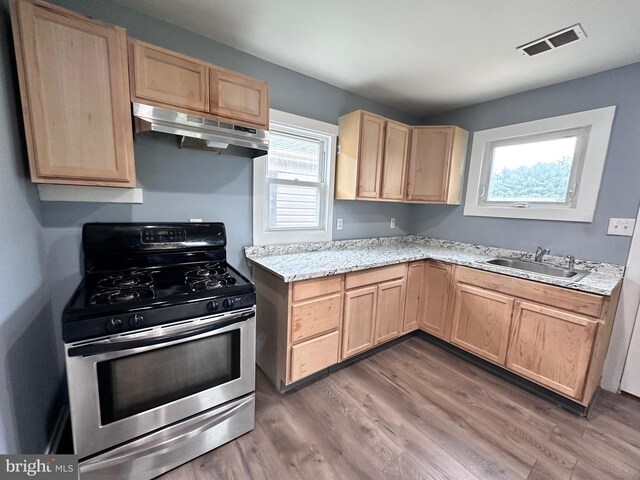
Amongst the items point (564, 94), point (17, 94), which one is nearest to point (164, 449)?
point (17, 94)

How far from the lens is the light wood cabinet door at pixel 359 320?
6.85 feet

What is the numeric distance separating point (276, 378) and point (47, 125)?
76.0 inches

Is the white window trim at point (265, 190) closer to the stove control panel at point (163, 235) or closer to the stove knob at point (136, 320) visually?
the stove control panel at point (163, 235)

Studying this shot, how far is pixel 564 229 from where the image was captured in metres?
2.25

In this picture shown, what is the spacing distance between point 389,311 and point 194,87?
2.21 meters

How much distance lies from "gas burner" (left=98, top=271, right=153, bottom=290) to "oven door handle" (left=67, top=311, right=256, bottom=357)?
1.06 ft

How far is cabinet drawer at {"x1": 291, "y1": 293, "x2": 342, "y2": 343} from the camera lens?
181 cm

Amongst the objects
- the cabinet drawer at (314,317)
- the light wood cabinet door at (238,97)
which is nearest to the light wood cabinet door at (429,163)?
the cabinet drawer at (314,317)

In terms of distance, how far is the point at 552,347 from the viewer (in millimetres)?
1873

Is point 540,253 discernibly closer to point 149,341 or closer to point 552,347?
point 552,347

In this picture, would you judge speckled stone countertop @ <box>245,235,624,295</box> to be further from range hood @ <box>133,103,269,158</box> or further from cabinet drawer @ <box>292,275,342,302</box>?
range hood @ <box>133,103,269,158</box>

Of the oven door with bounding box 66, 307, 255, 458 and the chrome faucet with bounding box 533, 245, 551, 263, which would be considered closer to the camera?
the oven door with bounding box 66, 307, 255, 458

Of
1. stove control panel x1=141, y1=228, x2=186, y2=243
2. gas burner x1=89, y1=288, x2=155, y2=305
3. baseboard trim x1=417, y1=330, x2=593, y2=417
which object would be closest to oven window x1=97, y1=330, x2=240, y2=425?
gas burner x1=89, y1=288, x2=155, y2=305

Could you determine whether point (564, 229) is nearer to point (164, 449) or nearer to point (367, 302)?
point (367, 302)
